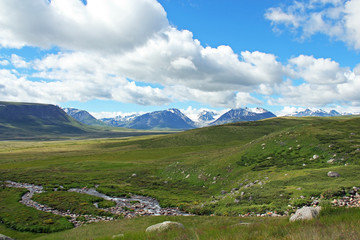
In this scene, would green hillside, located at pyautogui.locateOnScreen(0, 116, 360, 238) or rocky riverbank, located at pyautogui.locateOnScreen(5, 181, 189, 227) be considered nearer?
green hillside, located at pyautogui.locateOnScreen(0, 116, 360, 238)

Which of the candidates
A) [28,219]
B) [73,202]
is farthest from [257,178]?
[28,219]

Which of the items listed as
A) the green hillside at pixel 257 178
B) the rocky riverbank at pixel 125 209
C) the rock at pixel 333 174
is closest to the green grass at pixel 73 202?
the rocky riverbank at pixel 125 209

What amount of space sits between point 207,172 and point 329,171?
25.4 metres

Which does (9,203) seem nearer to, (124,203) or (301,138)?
(124,203)

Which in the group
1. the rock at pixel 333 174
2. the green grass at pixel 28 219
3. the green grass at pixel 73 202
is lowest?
the green grass at pixel 73 202

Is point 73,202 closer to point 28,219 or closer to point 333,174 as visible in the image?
point 28,219

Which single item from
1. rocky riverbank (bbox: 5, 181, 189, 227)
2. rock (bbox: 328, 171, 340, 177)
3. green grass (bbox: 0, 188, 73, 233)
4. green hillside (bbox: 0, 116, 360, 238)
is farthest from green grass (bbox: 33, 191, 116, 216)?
rock (bbox: 328, 171, 340, 177)

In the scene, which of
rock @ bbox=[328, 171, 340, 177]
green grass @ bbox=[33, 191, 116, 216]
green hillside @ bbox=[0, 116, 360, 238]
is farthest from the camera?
green grass @ bbox=[33, 191, 116, 216]

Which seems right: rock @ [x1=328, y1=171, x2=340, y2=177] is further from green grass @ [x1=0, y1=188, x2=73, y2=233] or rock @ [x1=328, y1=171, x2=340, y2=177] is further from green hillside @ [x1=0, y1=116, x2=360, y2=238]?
green grass @ [x1=0, y1=188, x2=73, y2=233]

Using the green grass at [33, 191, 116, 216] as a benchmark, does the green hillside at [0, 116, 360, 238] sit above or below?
above

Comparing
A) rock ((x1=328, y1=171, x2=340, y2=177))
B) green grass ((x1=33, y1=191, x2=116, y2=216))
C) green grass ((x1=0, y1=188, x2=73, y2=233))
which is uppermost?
rock ((x1=328, y1=171, x2=340, y2=177))

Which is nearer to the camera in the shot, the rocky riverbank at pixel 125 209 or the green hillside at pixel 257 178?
the green hillside at pixel 257 178

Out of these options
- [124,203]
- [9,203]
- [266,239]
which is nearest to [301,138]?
[124,203]

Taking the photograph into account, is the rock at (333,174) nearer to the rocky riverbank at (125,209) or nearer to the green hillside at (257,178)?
the green hillside at (257,178)
